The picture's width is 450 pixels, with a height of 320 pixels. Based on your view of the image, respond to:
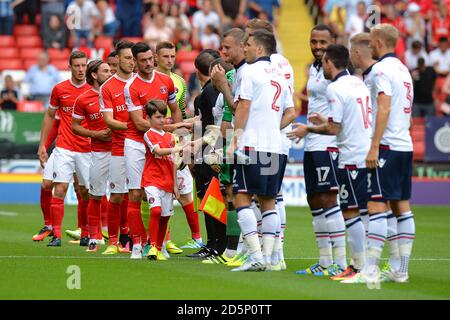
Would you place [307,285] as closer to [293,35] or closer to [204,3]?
[204,3]

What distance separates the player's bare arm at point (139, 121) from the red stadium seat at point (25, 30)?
16.7m

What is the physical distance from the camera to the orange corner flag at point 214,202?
1308 cm

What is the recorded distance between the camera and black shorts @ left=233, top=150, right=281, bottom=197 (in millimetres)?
11422

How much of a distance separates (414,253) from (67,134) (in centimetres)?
491

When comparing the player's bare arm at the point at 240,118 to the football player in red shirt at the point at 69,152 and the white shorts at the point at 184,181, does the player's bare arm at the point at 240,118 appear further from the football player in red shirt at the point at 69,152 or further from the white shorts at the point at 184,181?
the football player in red shirt at the point at 69,152

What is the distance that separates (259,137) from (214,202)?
6.29ft

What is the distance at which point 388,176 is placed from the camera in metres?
10.8

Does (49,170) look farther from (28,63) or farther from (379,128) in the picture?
(28,63)

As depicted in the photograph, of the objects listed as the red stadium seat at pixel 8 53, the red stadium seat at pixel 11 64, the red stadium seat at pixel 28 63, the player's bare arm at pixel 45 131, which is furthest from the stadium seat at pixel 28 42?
the player's bare arm at pixel 45 131

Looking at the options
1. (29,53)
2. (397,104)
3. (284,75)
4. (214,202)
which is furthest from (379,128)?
(29,53)

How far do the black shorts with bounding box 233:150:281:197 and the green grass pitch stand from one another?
34.6 inches
